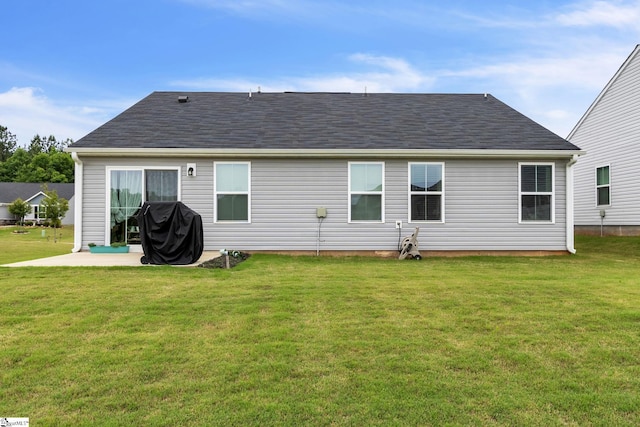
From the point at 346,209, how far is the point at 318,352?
6.95 metres

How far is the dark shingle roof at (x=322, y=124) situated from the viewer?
10.0 metres

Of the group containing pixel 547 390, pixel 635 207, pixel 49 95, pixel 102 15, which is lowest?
pixel 547 390

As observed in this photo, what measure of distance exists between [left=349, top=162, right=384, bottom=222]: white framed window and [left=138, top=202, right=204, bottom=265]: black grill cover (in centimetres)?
393

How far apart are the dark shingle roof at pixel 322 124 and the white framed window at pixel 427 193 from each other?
0.56m

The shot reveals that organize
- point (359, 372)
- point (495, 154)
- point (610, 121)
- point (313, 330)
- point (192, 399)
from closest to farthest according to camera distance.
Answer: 1. point (192, 399)
2. point (359, 372)
3. point (313, 330)
4. point (495, 154)
5. point (610, 121)

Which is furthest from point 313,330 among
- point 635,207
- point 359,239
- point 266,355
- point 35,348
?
point 635,207

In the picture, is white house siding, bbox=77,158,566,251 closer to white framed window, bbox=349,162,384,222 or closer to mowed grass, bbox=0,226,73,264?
white framed window, bbox=349,162,384,222

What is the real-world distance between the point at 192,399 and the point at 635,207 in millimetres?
15908

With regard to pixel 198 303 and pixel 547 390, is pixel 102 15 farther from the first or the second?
pixel 547 390

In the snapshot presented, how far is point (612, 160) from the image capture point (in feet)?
47.1

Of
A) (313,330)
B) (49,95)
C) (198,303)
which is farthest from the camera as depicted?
(49,95)

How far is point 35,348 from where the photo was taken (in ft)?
10.6

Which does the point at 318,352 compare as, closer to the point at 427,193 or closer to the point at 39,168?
the point at 427,193

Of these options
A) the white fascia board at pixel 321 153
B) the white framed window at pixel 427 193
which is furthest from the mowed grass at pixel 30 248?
the white framed window at pixel 427 193
